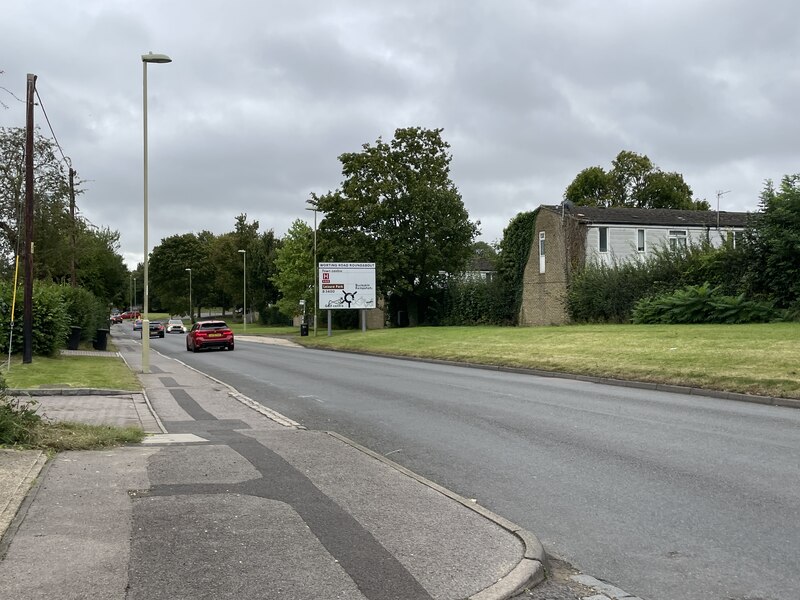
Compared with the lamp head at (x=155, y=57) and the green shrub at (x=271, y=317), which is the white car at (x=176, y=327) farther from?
the lamp head at (x=155, y=57)

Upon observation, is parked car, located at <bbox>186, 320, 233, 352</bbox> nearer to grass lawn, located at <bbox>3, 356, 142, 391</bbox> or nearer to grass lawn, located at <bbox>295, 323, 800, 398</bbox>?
grass lawn, located at <bbox>295, 323, 800, 398</bbox>

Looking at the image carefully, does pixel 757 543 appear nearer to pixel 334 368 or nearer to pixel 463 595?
pixel 463 595

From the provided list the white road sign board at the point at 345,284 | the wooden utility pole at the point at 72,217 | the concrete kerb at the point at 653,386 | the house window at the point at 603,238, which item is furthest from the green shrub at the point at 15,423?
the house window at the point at 603,238

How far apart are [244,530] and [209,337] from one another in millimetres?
33389

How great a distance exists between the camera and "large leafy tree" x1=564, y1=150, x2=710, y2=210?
69438mm

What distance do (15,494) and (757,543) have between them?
18.7 feet

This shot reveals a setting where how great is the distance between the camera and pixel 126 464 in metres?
7.41

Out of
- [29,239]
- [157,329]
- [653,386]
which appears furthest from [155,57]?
[157,329]

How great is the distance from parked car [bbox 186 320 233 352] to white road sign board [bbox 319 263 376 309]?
10.1 meters

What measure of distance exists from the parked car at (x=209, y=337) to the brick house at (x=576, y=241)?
64.9ft

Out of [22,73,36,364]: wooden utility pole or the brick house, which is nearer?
[22,73,36,364]: wooden utility pole

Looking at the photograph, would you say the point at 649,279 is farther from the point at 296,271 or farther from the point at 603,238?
the point at 296,271

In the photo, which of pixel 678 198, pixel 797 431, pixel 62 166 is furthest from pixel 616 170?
pixel 797 431

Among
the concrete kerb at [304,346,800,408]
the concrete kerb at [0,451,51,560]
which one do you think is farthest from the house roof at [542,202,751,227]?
the concrete kerb at [0,451,51,560]
